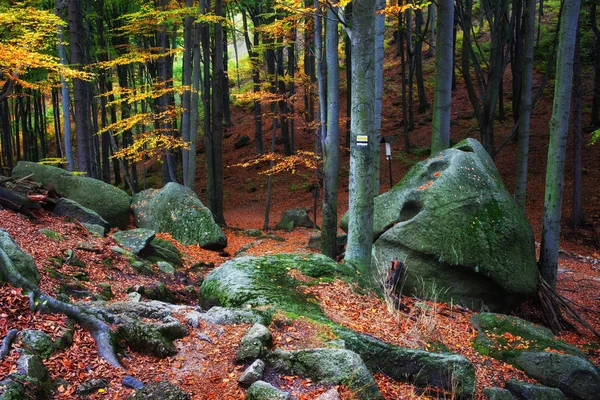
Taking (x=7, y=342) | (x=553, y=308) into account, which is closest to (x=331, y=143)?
(x=553, y=308)

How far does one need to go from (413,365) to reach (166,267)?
17.8ft

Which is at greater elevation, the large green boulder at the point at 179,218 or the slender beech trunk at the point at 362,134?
the slender beech trunk at the point at 362,134

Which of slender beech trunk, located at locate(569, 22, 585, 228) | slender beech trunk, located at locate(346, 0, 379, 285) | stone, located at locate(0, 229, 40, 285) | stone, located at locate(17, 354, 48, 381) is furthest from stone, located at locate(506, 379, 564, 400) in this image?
slender beech trunk, located at locate(569, 22, 585, 228)

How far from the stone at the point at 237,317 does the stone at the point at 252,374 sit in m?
0.79

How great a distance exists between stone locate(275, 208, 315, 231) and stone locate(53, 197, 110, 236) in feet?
25.1

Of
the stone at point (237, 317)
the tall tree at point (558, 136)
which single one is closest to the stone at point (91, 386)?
the stone at point (237, 317)

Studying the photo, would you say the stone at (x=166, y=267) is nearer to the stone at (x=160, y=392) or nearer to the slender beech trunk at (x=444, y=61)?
the stone at (x=160, y=392)

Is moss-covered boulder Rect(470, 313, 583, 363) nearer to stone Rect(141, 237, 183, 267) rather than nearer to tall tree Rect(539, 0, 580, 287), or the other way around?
tall tree Rect(539, 0, 580, 287)

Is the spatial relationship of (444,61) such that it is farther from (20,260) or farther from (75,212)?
(75,212)

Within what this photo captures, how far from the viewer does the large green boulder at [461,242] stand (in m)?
6.70

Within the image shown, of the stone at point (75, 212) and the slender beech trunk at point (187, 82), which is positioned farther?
the slender beech trunk at point (187, 82)

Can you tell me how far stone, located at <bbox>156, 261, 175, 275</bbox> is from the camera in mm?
7711

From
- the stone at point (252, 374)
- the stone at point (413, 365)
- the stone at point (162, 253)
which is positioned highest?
the stone at point (252, 374)

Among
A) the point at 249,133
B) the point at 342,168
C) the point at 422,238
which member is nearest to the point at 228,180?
the point at 249,133
